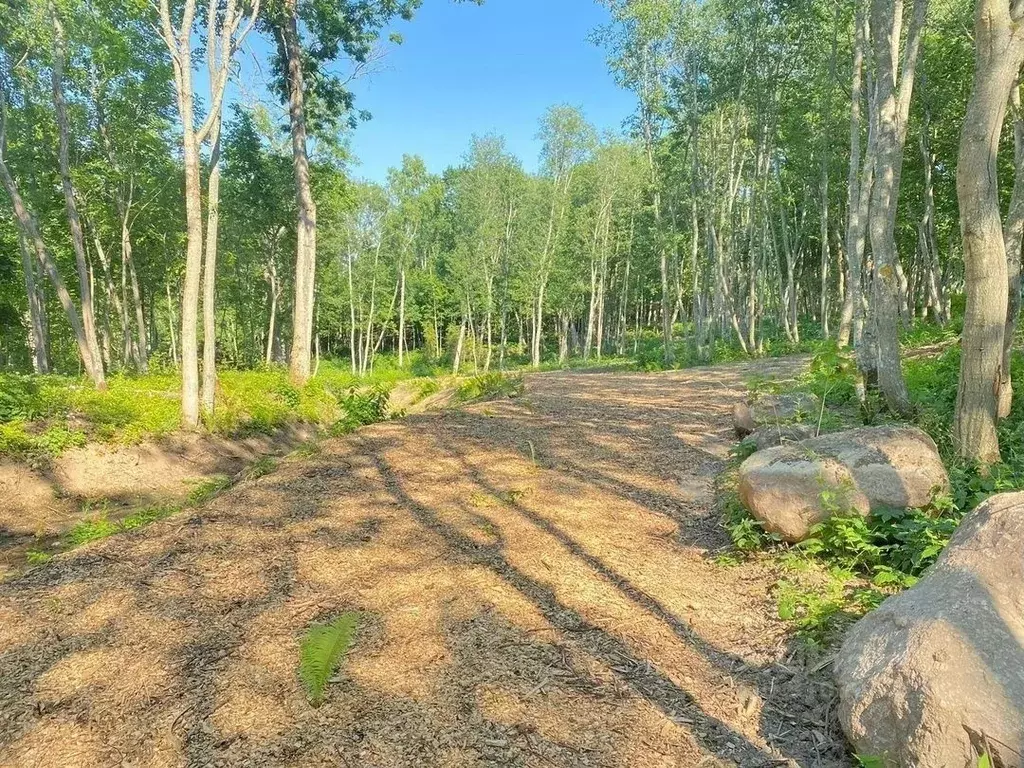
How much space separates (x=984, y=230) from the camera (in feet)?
15.2

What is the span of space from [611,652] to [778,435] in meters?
3.84

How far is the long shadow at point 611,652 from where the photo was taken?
2.62m

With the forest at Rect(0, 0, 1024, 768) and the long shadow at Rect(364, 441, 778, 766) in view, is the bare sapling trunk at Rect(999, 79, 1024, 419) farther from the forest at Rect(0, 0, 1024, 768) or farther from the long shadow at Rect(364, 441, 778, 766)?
the long shadow at Rect(364, 441, 778, 766)

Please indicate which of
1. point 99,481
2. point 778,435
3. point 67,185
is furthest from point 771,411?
point 67,185

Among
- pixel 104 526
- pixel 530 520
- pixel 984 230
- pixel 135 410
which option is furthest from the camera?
pixel 135 410

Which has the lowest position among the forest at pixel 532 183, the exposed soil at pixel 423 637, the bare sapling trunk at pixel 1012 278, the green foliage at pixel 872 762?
the exposed soil at pixel 423 637

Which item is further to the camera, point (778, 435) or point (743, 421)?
point (743, 421)

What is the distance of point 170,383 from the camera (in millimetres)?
14305

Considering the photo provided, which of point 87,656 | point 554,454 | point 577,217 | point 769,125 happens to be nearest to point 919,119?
point 769,125

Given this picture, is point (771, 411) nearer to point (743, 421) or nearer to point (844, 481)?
point (743, 421)

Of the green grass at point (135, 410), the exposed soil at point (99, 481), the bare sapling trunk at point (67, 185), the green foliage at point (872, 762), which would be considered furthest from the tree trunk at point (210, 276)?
the green foliage at point (872, 762)

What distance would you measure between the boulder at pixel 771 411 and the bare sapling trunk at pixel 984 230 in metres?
1.88

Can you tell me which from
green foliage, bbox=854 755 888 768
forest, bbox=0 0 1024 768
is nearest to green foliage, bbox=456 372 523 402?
forest, bbox=0 0 1024 768

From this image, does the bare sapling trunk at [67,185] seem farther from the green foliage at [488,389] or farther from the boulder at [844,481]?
the boulder at [844,481]
